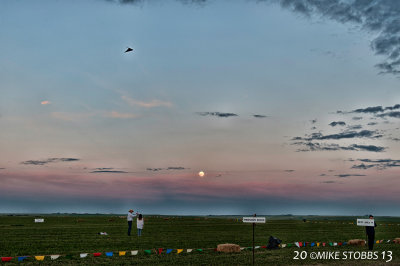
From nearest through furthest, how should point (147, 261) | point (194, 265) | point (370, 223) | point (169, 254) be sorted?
1. point (194, 265)
2. point (147, 261)
3. point (169, 254)
4. point (370, 223)

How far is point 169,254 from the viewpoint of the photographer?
2441 centimetres

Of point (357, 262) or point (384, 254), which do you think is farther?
point (384, 254)

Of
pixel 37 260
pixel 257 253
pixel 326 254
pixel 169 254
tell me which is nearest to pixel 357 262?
pixel 326 254

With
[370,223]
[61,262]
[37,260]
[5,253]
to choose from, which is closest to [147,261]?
[61,262]

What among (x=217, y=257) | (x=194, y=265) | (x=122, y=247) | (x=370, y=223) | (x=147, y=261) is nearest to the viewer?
(x=194, y=265)

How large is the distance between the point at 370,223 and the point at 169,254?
12.6 m

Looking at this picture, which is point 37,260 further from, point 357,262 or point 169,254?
point 357,262

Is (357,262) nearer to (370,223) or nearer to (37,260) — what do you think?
(370,223)

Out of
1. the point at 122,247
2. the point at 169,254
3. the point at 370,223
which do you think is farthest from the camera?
the point at 122,247

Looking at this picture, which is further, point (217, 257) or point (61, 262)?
point (217, 257)

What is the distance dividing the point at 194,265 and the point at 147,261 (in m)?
2.77

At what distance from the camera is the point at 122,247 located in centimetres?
2842

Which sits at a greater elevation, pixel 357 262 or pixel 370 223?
pixel 370 223

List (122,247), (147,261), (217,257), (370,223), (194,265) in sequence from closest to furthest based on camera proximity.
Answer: (194,265) < (147,261) < (217,257) < (370,223) < (122,247)
